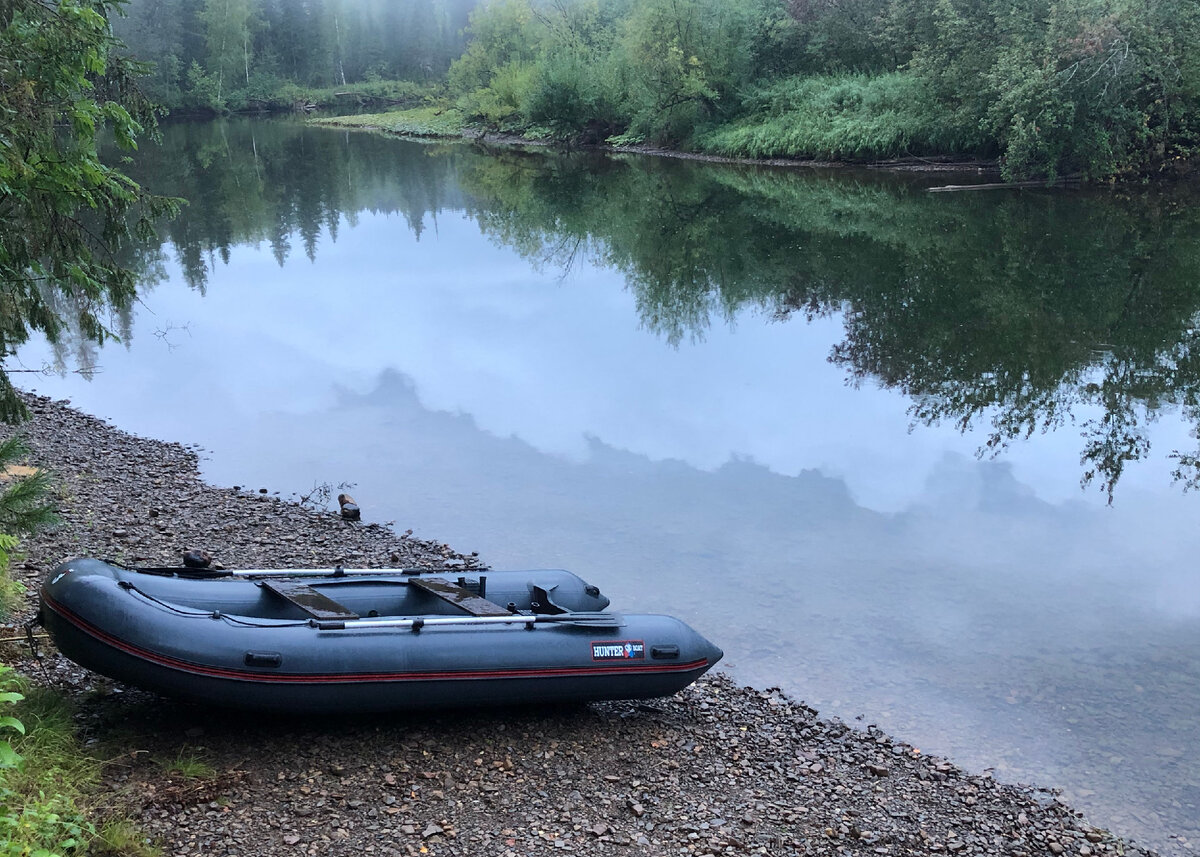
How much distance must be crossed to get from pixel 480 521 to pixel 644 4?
34.7 m

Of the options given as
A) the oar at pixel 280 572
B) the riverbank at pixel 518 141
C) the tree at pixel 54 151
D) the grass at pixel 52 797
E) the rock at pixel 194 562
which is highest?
the riverbank at pixel 518 141

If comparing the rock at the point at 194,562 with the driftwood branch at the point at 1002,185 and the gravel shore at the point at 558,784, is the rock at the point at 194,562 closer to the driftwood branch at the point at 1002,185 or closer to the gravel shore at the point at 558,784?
the gravel shore at the point at 558,784

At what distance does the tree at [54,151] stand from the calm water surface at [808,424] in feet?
12.6

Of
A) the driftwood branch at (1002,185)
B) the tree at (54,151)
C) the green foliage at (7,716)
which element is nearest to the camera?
the green foliage at (7,716)

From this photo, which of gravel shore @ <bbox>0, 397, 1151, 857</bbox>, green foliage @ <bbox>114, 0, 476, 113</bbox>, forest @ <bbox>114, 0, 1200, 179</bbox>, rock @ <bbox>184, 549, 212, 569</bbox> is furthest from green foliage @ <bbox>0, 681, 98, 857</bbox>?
green foliage @ <bbox>114, 0, 476, 113</bbox>

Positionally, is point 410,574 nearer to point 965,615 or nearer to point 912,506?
point 965,615

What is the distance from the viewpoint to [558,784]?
529cm

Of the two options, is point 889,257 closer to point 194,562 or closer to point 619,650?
point 619,650

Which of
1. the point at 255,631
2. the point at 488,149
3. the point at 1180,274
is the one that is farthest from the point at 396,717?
the point at 488,149

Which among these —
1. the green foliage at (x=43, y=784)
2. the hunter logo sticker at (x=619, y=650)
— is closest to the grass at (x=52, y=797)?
the green foliage at (x=43, y=784)

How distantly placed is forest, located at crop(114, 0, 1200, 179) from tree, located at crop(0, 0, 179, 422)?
115cm

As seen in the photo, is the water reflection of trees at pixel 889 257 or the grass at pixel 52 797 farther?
the water reflection of trees at pixel 889 257

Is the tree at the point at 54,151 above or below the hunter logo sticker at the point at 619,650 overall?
above

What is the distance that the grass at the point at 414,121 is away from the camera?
56.6 meters
